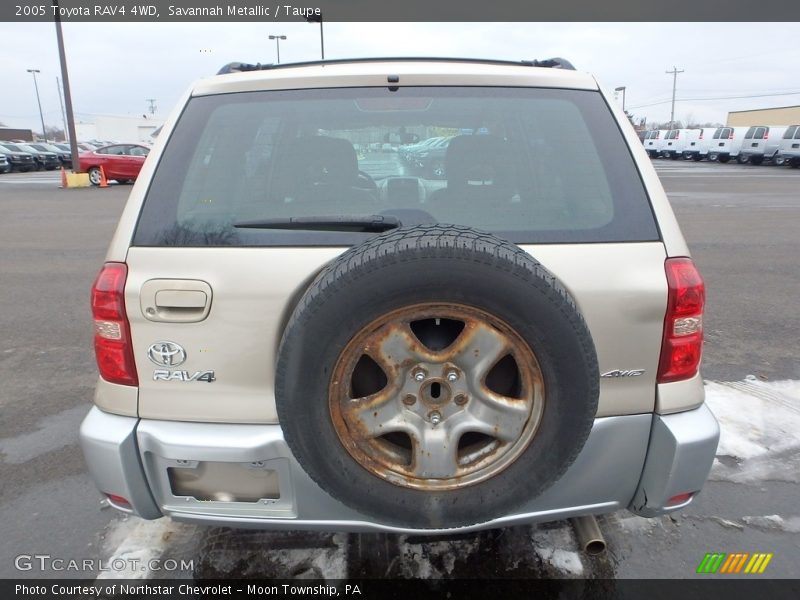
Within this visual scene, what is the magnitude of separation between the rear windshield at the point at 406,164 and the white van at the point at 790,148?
3168cm

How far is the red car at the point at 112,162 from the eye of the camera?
815 inches

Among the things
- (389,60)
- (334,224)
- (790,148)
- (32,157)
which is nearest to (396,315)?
(334,224)

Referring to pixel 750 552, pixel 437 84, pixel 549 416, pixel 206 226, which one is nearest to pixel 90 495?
pixel 206 226

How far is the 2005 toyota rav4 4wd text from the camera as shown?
1663mm

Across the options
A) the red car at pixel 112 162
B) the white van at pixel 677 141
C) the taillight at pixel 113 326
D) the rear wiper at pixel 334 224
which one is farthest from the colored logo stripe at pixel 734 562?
the white van at pixel 677 141

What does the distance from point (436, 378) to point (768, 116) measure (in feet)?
238

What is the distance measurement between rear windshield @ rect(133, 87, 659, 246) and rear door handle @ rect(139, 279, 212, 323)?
167mm

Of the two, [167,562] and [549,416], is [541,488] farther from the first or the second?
[167,562]

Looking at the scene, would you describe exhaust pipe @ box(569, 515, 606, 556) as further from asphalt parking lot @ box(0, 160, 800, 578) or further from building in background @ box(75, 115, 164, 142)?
building in background @ box(75, 115, 164, 142)

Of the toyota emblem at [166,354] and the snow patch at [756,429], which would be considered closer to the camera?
the toyota emblem at [166,354]

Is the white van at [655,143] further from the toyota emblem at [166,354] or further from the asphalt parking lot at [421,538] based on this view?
the toyota emblem at [166,354]

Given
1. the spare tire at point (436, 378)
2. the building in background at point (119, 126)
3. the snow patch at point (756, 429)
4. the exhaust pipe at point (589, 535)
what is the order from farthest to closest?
the building in background at point (119, 126) < the snow patch at point (756, 429) < the exhaust pipe at point (589, 535) < the spare tire at point (436, 378)

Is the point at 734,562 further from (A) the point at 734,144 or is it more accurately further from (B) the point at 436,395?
(A) the point at 734,144

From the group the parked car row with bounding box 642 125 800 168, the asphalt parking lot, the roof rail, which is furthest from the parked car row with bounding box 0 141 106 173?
the parked car row with bounding box 642 125 800 168
